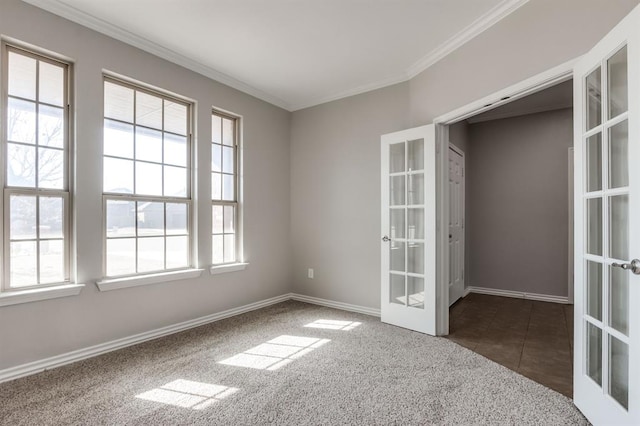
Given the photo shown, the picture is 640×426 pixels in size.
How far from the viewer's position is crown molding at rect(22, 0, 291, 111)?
251 centimetres

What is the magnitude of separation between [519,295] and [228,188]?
4.43 metres

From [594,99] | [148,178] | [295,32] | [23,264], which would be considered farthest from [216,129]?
[594,99]

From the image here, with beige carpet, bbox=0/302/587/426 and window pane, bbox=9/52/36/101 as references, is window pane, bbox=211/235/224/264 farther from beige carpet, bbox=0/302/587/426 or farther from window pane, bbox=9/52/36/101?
window pane, bbox=9/52/36/101

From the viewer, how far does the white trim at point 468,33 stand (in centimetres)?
245

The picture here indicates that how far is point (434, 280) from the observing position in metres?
3.25

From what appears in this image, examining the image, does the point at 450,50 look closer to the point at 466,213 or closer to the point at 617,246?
the point at 617,246

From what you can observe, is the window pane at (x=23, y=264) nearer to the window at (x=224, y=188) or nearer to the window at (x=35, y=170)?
the window at (x=35, y=170)

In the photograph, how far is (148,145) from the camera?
126 inches

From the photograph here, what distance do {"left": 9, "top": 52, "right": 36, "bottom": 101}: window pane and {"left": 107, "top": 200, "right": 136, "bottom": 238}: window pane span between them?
3.21 feet

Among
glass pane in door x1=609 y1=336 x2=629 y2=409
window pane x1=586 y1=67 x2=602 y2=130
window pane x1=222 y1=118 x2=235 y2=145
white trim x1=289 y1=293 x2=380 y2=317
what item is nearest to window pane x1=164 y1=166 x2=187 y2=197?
window pane x1=222 y1=118 x2=235 y2=145

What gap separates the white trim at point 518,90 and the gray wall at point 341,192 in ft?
2.63

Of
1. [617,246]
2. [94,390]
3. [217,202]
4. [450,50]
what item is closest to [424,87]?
[450,50]

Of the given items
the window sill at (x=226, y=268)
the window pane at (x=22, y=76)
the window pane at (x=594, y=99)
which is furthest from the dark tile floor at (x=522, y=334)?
the window pane at (x=22, y=76)

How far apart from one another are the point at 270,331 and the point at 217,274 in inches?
35.9
